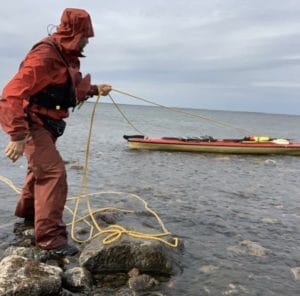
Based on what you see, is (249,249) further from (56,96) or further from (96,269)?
(56,96)

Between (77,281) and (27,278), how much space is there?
642 millimetres

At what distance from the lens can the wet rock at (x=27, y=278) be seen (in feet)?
15.7

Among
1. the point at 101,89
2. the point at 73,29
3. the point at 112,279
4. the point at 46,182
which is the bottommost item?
the point at 112,279

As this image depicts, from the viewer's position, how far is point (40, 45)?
557 centimetres

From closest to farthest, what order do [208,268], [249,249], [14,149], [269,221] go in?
1. [14,149]
2. [208,268]
3. [249,249]
4. [269,221]

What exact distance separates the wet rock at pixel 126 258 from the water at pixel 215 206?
0.94 feet

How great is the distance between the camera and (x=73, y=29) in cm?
567

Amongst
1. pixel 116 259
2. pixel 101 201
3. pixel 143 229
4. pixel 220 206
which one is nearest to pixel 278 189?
pixel 220 206

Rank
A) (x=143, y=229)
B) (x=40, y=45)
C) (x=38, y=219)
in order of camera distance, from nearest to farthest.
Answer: (x=40, y=45) → (x=38, y=219) → (x=143, y=229)

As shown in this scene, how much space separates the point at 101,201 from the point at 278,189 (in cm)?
564

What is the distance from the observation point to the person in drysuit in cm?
529

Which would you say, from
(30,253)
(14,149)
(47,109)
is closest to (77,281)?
(30,253)

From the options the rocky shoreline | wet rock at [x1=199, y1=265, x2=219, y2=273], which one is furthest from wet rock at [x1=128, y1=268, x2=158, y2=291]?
wet rock at [x1=199, y1=265, x2=219, y2=273]

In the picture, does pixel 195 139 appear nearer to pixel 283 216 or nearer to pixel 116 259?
pixel 283 216
